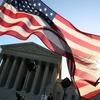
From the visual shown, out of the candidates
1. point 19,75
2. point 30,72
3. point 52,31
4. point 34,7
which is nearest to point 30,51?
point 30,72

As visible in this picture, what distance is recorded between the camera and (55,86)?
220ft

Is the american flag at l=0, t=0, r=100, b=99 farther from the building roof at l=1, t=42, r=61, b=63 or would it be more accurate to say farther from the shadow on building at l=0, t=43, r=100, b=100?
the building roof at l=1, t=42, r=61, b=63

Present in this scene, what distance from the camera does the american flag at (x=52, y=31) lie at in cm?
1162

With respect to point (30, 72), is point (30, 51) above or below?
above

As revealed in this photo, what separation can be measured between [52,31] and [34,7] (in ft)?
4.44

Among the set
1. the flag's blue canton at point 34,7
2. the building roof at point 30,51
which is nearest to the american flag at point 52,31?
the flag's blue canton at point 34,7

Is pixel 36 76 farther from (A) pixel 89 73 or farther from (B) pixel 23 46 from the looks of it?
(A) pixel 89 73

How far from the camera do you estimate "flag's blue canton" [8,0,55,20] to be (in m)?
12.3

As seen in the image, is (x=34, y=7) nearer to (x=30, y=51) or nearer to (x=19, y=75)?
(x=19, y=75)

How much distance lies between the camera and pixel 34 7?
12281mm

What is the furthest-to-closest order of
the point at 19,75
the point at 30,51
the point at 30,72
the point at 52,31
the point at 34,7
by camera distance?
the point at 30,51
the point at 30,72
the point at 19,75
the point at 34,7
the point at 52,31

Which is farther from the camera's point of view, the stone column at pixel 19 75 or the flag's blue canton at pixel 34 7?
the stone column at pixel 19 75

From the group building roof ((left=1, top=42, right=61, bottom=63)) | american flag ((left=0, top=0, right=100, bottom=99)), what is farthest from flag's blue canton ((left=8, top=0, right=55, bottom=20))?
building roof ((left=1, top=42, right=61, bottom=63))

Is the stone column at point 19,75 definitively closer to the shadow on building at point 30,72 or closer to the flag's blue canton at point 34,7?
the shadow on building at point 30,72
